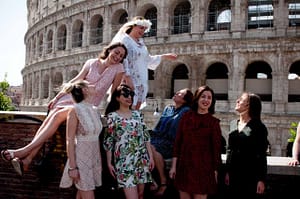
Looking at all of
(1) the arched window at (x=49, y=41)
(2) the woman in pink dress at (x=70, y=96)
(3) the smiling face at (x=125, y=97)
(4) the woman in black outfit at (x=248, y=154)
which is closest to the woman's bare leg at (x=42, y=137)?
(2) the woman in pink dress at (x=70, y=96)

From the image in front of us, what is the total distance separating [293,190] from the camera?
426cm

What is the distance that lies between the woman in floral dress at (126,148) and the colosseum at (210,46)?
43.8 ft

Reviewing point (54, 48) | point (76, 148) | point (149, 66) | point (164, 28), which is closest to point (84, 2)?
point (54, 48)

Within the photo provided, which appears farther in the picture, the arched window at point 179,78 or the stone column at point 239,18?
the arched window at point 179,78

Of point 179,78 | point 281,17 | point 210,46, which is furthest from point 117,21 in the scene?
point 281,17

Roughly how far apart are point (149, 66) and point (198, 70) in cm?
1296

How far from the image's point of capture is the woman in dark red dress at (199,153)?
3.67 m

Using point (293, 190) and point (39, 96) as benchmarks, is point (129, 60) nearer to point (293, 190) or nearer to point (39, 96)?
point (293, 190)

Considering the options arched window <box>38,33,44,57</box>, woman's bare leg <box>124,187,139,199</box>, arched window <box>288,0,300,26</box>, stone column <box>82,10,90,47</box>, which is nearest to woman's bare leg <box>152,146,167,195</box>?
woman's bare leg <box>124,187,139,199</box>

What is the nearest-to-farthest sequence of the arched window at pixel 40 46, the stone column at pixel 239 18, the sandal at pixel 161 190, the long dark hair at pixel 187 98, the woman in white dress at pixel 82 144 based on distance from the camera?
the woman in white dress at pixel 82 144
the sandal at pixel 161 190
the long dark hair at pixel 187 98
the stone column at pixel 239 18
the arched window at pixel 40 46

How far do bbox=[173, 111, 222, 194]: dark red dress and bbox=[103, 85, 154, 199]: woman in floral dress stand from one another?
40cm

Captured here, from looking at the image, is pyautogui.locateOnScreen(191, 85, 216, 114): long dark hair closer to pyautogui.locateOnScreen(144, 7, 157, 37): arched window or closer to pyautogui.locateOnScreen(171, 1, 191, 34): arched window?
pyautogui.locateOnScreen(171, 1, 191, 34): arched window

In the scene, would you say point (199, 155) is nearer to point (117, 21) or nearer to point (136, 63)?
point (136, 63)

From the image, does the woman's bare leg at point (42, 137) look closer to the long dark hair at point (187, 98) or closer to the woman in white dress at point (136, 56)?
the woman in white dress at point (136, 56)
